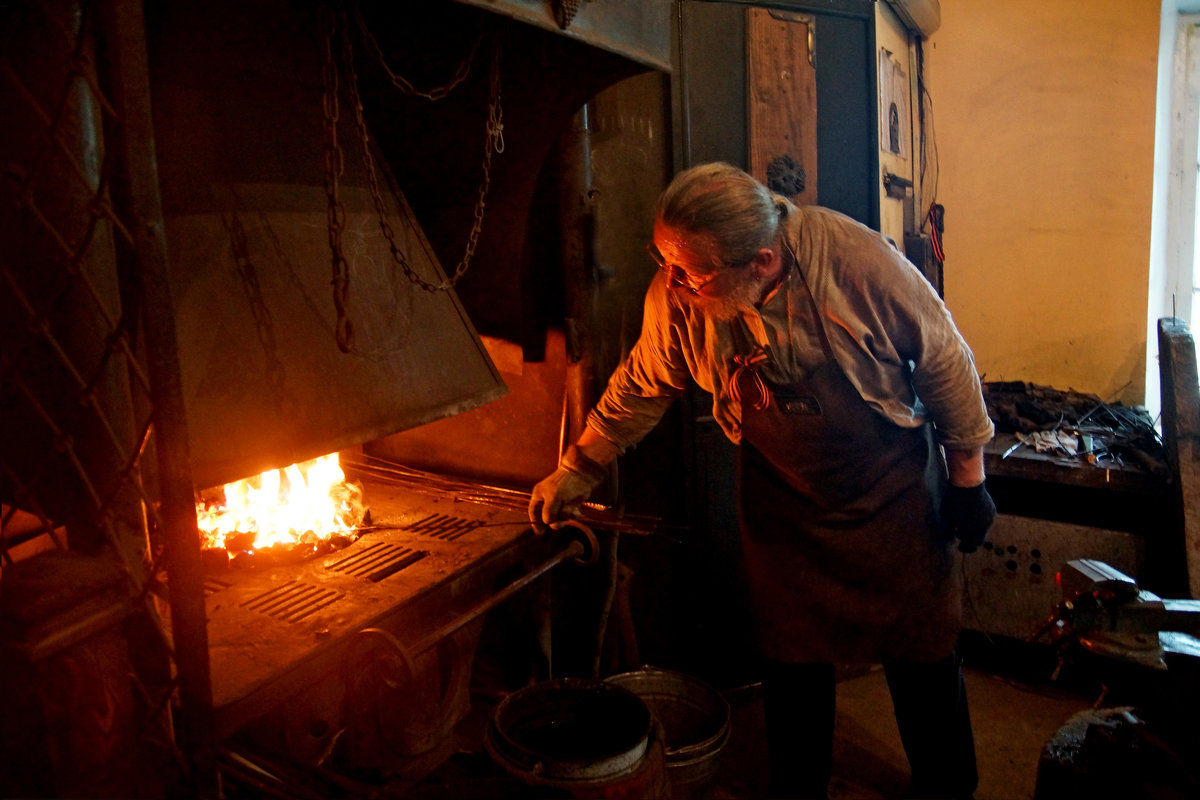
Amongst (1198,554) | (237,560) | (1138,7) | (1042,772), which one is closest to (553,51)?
(237,560)

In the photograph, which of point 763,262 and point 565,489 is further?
point 565,489

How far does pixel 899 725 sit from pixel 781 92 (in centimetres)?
274

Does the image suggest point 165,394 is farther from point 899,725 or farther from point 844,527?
point 899,725

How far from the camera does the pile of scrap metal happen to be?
3.89 meters

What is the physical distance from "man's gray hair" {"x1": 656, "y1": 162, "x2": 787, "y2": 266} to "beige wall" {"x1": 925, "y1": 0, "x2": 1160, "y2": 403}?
3.27m

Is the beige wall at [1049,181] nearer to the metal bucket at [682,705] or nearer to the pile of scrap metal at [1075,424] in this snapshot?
the pile of scrap metal at [1075,424]

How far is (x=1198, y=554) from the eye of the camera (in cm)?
345

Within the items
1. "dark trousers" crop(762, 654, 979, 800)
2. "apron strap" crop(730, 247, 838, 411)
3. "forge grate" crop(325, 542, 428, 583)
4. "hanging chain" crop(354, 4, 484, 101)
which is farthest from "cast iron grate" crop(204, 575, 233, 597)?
"dark trousers" crop(762, 654, 979, 800)

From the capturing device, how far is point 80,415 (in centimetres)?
154

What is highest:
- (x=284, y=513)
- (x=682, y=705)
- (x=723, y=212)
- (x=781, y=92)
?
(x=781, y=92)

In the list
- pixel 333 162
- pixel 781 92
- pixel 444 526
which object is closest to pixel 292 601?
pixel 444 526

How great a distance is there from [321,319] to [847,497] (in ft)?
5.69

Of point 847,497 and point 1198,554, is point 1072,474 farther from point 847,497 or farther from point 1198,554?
point 847,497

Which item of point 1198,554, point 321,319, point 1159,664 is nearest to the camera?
point 1159,664
